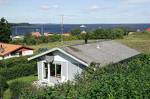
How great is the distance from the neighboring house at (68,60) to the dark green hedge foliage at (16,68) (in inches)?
143

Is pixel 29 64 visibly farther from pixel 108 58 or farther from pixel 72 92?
pixel 72 92

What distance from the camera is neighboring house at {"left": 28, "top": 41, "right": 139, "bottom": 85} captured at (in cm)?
2361

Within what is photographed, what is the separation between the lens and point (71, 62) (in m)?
23.9

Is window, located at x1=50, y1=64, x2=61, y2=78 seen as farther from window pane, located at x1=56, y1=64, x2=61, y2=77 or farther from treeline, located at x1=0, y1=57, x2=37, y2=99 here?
treeline, located at x1=0, y1=57, x2=37, y2=99

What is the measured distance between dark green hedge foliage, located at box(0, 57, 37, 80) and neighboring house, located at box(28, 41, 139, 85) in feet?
11.9

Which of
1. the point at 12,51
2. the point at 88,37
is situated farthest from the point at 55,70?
the point at 88,37

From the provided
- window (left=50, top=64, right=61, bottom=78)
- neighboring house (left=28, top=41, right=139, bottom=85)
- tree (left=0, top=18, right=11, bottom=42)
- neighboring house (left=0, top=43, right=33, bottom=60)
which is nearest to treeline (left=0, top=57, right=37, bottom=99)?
neighboring house (left=28, top=41, right=139, bottom=85)

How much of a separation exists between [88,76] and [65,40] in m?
50.8

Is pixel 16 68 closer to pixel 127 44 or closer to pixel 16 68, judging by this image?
pixel 16 68

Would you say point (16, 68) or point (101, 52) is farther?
point (16, 68)

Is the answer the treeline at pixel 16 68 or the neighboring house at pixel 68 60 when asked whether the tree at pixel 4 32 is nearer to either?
the treeline at pixel 16 68

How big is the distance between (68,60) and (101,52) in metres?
3.34

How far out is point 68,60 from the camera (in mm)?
24078

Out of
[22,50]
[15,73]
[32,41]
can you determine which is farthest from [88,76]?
[32,41]
